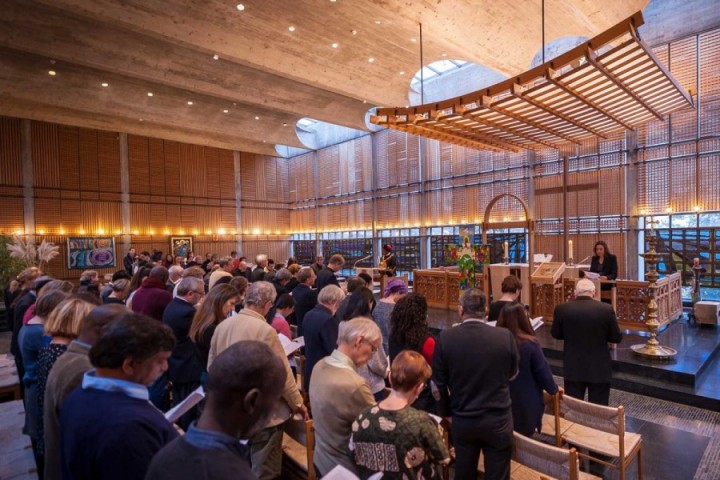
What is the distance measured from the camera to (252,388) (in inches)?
43.1

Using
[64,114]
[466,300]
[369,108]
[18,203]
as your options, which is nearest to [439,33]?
[369,108]

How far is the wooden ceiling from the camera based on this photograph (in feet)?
28.3

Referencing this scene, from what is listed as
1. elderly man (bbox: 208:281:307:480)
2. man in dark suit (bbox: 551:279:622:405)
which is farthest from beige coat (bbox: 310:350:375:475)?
man in dark suit (bbox: 551:279:622:405)

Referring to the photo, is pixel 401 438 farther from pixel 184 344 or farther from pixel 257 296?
pixel 184 344

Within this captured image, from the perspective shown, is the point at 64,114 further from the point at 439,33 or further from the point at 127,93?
the point at 439,33

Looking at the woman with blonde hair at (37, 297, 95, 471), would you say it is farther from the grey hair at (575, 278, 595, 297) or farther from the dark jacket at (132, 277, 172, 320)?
the grey hair at (575, 278, 595, 297)

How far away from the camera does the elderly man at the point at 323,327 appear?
326 centimetres

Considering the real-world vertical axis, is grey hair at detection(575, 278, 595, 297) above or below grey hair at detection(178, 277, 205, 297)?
below

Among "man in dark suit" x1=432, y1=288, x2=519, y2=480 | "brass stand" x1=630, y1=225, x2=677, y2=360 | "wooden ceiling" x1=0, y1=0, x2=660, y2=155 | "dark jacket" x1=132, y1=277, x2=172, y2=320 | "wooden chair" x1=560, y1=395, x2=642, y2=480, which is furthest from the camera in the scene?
"wooden ceiling" x1=0, y1=0, x2=660, y2=155

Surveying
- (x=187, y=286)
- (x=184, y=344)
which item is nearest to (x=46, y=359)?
(x=184, y=344)

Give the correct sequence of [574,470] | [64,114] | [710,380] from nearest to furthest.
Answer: [574,470], [710,380], [64,114]

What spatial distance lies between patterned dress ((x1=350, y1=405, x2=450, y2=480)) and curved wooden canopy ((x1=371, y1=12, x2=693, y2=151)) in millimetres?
5373

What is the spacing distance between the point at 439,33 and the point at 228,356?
9.86 m

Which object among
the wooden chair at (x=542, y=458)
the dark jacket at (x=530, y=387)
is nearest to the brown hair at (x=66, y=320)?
the wooden chair at (x=542, y=458)
